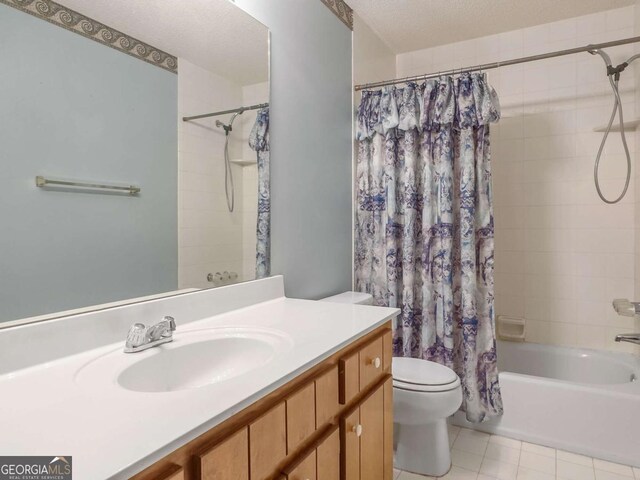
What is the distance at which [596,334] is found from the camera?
2.48 m

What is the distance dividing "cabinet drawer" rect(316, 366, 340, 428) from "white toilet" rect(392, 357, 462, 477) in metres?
0.80

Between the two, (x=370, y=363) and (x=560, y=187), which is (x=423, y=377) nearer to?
(x=370, y=363)

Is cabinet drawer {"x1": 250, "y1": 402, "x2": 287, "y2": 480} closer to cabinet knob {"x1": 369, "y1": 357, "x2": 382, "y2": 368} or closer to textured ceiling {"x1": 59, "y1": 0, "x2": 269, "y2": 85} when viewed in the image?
cabinet knob {"x1": 369, "y1": 357, "x2": 382, "y2": 368}

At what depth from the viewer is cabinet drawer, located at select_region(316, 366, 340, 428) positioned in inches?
39.2

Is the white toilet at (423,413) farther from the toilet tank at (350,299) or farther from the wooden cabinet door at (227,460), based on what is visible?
the wooden cabinet door at (227,460)

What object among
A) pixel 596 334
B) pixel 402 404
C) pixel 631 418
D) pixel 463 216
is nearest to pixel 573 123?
A: pixel 463 216

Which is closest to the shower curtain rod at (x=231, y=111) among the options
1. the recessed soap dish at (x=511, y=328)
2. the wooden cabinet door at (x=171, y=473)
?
the wooden cabinet door at (x=171, y=473)

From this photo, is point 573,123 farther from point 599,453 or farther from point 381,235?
point 599,453

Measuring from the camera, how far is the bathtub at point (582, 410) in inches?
73.2

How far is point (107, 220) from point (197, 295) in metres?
0.38

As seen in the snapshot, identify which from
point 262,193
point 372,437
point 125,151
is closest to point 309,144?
point 262,193

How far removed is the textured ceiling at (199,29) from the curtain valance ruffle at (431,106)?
0.83 metres

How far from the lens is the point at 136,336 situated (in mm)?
1009

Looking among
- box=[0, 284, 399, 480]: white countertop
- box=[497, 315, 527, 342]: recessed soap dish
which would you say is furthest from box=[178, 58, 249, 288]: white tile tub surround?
box=[497, 315, 527, 342]: recessed soap dish
